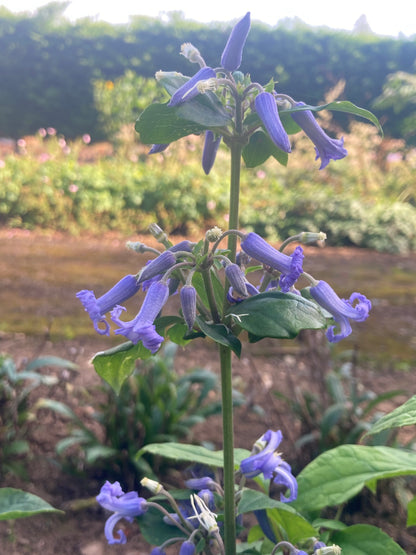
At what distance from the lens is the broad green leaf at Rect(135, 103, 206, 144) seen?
945 millimetres

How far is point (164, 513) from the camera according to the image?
1134 millimetres

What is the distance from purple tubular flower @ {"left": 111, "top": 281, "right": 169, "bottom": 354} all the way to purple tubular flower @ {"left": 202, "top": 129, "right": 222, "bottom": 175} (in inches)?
14.1

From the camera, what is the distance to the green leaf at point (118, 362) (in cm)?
96

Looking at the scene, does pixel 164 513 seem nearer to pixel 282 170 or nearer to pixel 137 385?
pixel 137 385

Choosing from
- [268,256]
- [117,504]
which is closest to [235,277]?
[268,256]

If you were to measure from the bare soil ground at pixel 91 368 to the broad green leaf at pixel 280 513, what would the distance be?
83 cm

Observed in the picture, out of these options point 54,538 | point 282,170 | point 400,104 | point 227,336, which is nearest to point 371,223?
point 282,170

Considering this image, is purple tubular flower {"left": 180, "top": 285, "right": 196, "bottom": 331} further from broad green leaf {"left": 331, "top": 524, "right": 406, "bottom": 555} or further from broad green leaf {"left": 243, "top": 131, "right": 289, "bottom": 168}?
broad green leaf {"left": 331, "top": 524, "right": 406, "bottom": 555}

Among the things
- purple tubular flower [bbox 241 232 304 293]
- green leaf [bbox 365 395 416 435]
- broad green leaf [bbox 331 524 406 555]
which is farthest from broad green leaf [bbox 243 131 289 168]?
broad green leaf [bbox 331 524 406 555]

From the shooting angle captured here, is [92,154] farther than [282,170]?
Yes

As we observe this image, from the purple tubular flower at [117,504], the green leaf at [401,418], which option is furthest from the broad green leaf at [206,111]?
the purple tubular flower at [117,504]

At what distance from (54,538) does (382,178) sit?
953 centimetres

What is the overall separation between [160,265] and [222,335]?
0.16 metres

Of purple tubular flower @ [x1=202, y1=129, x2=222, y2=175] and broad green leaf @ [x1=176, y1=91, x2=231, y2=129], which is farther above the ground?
broad green leaf @ [x1=176, y1=91, x2=231, y2=129]
